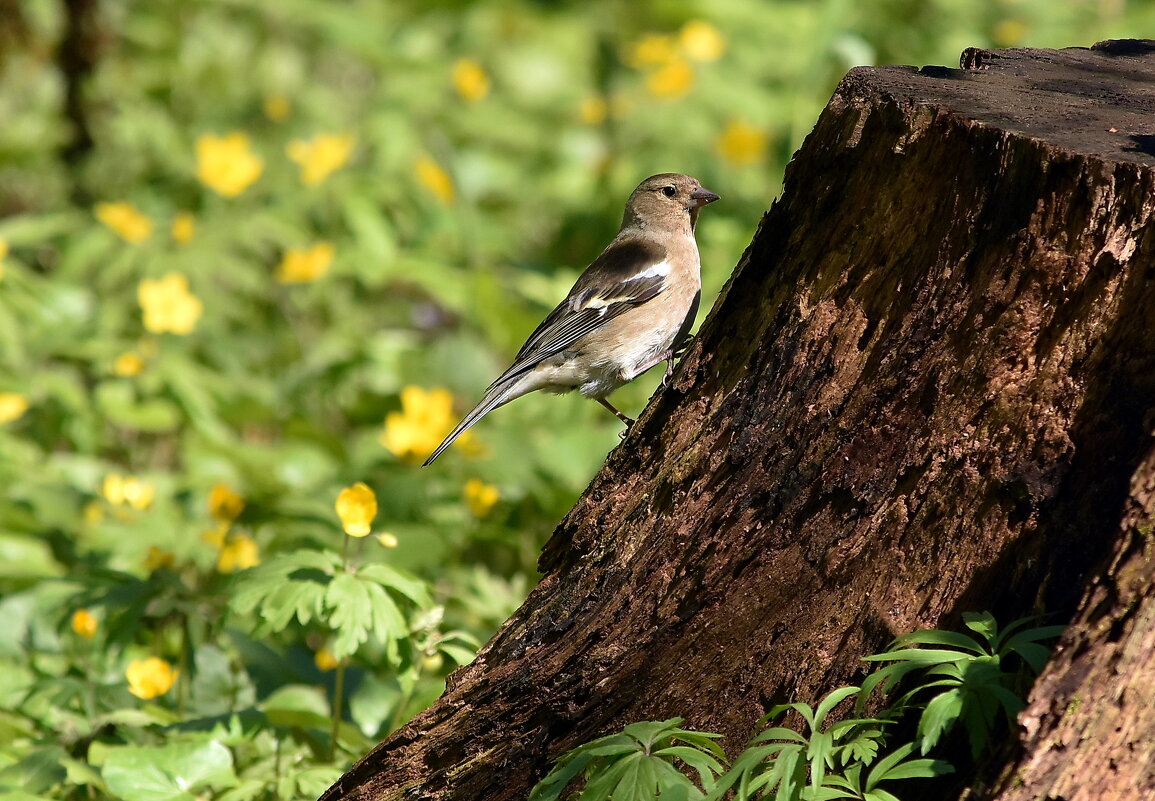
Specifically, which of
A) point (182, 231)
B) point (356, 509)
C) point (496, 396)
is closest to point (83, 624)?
point (356, 509)

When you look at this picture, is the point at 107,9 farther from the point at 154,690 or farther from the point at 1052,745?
the point at 1052,745

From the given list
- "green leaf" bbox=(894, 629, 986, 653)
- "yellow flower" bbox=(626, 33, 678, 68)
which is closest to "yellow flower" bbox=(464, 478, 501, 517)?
"green leaf" bbox=(894, 629, 986, 653)

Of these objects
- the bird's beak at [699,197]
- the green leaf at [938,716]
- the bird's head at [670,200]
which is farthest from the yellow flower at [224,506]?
the green leaf at [938,716]

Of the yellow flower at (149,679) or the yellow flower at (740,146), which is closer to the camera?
the yellow flower at (149,679)

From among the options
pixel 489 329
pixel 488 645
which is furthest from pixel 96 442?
pixel 488 645

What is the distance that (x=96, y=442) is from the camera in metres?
6.01

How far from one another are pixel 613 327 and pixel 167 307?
2459mm

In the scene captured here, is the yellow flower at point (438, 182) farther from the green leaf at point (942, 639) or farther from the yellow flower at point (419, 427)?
the green leaf at point (942, 639)

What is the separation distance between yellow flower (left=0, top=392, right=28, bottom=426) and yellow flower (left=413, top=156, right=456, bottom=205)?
10.4ft

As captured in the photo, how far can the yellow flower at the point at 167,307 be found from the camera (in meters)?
6.12

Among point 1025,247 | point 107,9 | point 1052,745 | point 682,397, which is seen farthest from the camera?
point 107,9

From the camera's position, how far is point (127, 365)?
5738 millimetres

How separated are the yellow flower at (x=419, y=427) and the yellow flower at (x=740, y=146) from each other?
3.71 m

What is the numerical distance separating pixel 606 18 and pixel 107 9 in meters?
4.26
